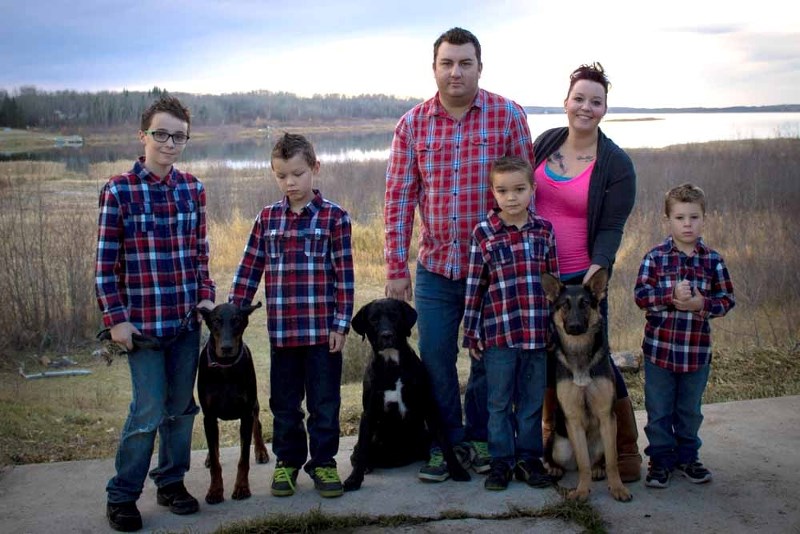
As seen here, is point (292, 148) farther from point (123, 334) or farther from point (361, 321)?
point (123, 334)

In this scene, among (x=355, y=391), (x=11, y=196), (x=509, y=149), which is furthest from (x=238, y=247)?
(x=509, y=149)

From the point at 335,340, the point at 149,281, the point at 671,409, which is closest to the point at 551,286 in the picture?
the point at 671,409

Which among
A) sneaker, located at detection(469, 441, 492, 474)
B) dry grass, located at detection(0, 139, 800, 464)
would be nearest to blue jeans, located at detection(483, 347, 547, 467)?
sneaker, located at detection(469, 441, 492, 474)

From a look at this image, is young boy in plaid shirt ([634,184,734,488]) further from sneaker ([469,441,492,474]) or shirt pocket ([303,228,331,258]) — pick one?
shirt pocket ([303,228,331,258])

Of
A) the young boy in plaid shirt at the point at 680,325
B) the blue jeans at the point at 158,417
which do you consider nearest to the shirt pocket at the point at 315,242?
the blue jeans at the point at 158,417

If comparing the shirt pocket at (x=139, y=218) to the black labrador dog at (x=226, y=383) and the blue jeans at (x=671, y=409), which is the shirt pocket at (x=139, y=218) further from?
the blue jeans at (x=671, y=409)

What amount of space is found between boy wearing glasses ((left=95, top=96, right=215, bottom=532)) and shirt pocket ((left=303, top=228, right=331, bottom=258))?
23.4 inches

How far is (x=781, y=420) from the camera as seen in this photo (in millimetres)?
5363

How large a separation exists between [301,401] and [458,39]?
224cm

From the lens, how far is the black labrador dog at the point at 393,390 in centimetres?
439

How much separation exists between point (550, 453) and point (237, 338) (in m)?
1.96

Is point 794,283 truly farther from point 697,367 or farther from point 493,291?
point 493,291

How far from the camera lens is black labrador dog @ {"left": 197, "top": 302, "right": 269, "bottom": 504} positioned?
4062 millimetres

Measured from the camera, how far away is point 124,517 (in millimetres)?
3891
